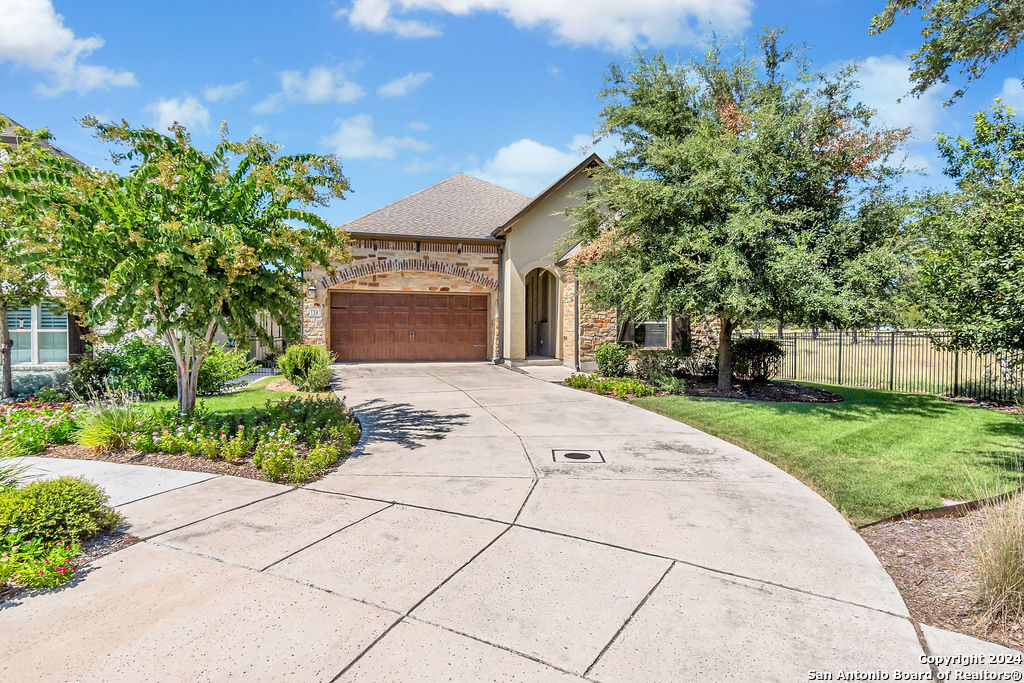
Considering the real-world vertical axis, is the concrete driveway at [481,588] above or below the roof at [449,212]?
below

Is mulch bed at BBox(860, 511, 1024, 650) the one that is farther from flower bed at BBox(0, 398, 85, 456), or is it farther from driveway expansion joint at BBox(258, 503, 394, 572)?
flower bed at BBox(0, 398, 85, 456)

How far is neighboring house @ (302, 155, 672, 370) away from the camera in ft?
55.0

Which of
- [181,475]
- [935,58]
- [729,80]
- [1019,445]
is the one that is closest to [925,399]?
[1019,445]

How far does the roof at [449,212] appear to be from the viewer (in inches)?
677

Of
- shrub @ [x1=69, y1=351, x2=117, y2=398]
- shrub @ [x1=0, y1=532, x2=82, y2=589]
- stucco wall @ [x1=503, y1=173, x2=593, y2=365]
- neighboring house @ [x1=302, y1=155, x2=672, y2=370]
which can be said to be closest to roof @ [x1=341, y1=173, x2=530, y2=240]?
neighboring house @ [x1=302, y1=155, x2=672, y2=370]

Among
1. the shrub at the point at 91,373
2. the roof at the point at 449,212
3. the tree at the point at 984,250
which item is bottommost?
the shrub at the point at 91,373

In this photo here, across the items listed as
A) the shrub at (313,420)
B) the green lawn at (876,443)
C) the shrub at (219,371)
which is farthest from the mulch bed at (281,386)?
the green lawn at (876,443)

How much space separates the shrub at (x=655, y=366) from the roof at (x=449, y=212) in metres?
6.66

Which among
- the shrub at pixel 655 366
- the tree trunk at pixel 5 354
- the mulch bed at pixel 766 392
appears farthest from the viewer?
the shrub at pixel 655 366

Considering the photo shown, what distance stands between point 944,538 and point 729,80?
41.3ft

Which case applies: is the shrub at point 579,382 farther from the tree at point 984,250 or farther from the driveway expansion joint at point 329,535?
the driveway expansion joint at point 329,535

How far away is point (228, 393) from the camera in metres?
11.9

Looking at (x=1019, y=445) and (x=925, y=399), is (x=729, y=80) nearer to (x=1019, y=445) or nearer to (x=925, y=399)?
(x=925, y=399)

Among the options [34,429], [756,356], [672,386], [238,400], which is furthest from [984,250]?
[238,400]
